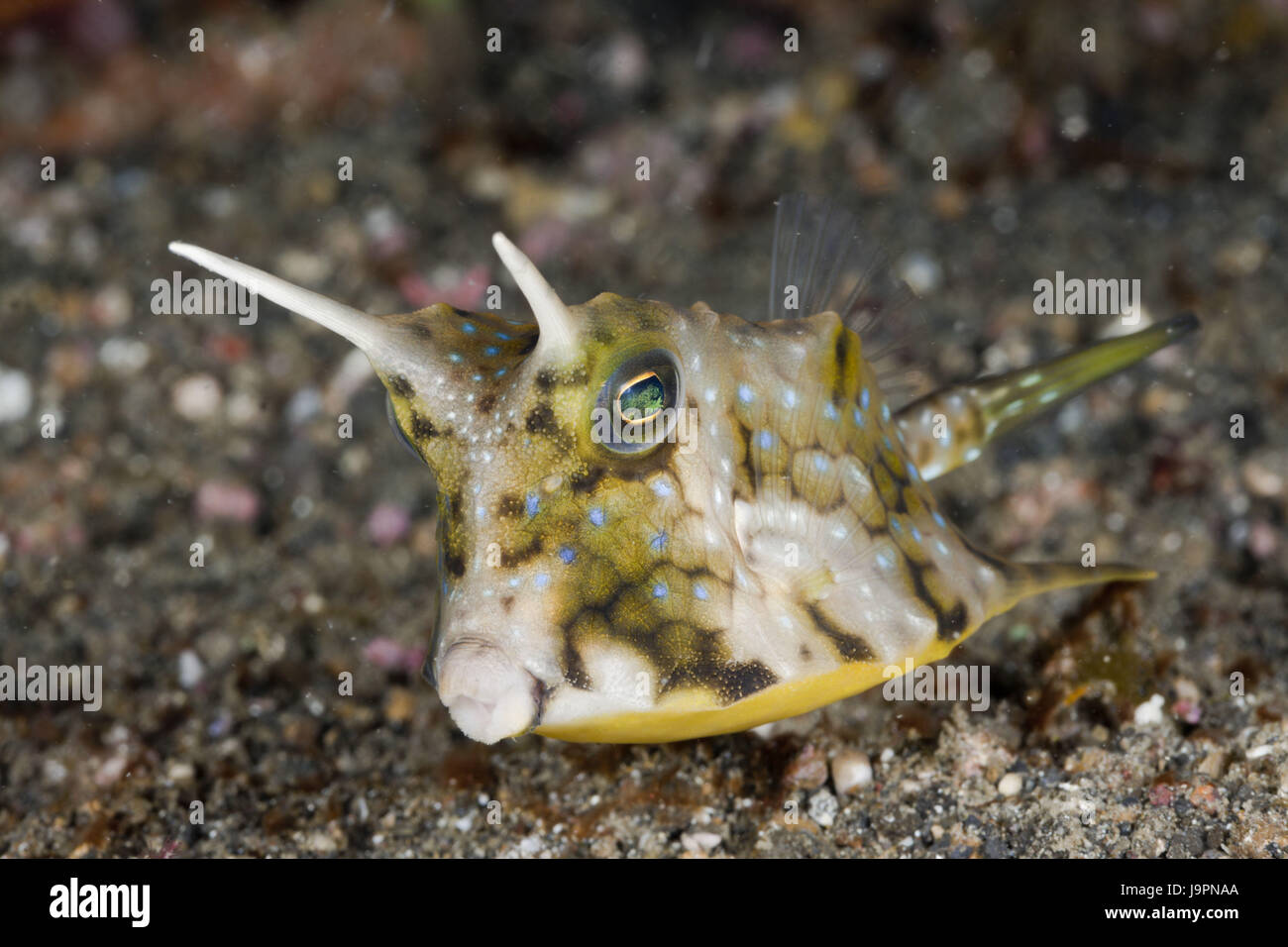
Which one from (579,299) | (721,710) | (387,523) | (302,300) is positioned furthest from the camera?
(579,299)

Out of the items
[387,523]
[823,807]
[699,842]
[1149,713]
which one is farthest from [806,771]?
[387,523]

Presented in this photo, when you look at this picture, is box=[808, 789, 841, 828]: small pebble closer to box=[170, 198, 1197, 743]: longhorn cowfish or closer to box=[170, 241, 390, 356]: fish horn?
box=[170, 198, 1197, 743]: longhorn cowfish

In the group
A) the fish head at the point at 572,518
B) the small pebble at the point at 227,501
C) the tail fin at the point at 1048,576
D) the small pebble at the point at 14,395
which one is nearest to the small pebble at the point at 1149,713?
the tail fin at the point at 1048,576

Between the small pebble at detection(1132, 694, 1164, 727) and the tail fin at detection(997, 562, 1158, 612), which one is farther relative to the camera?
the small pebble at detection(1132, 694, 1164, 727)

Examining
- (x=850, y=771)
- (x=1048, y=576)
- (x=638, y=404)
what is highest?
(x=638, y=404)

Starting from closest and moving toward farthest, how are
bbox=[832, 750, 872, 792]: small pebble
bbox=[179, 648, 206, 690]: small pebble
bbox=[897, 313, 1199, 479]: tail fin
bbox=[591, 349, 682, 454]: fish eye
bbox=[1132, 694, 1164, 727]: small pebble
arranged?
bbox=[591, 349, 682, 454]: fish eye, bbox=[832, 750, 872, 792]: small pebble, bbox=[1132, 694, 1164, 727]: small pebble, bbox=[897, 313, 1199, 479]: tail fin, bbox=[179, 648, 206, 690]: small pebble

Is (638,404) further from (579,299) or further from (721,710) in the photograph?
(579,299)

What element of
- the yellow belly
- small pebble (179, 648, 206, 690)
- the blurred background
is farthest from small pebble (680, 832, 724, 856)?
small pebble (179, 648, 206, 690)
